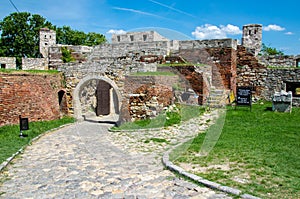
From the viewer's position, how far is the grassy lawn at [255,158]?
192 inches

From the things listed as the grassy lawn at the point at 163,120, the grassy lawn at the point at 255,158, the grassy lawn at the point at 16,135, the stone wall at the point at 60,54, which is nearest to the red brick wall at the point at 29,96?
the grassy lawn at the point at 16,135

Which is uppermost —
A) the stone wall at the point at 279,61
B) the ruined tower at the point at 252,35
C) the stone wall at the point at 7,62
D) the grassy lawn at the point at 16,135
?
the ruined tower at the point at 252,35

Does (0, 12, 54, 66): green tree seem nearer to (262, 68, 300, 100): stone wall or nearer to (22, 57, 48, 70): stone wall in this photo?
(22, 57, 48, 70): stone wall

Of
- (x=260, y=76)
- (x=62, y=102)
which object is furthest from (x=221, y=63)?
(x=62, y=102)

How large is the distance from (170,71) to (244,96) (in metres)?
3.87

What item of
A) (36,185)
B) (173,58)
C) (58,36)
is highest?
(58,36)

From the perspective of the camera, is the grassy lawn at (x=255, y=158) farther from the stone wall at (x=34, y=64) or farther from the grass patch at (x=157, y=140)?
the stone wall at (x=34, y=64)

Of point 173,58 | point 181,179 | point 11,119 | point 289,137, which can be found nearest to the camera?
point 181,179

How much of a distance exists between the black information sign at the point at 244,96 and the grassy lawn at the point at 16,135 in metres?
7.79

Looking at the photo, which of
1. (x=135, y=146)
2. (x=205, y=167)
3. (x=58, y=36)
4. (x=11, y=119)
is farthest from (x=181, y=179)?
(x=58, y=36)

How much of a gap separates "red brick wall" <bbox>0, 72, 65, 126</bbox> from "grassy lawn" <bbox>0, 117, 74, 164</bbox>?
50 centimetres

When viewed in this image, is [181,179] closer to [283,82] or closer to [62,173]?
[62,173]

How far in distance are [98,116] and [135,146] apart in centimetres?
926

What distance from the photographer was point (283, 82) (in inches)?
582
